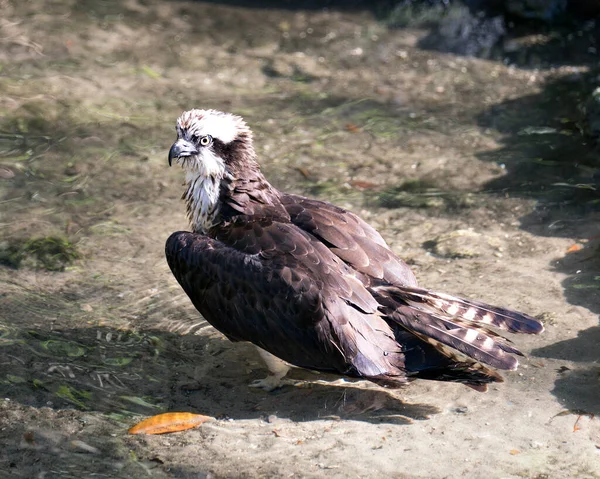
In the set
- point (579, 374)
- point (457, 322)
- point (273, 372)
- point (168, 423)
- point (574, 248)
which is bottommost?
point (168, 423)

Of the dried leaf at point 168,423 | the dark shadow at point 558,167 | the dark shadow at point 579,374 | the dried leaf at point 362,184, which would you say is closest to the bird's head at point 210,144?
the dried leaf at point 168,423

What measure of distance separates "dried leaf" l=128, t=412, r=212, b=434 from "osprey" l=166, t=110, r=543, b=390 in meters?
0.53

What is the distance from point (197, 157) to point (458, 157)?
10.1ft

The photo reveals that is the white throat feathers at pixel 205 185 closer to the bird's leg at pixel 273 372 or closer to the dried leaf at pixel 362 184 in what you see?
the bird's leg at pixel 273 372

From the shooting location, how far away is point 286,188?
7.13m

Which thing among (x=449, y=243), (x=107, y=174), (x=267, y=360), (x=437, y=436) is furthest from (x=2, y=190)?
(x=437, y=436)

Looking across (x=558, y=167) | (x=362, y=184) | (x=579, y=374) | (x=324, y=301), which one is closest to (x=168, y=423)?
(x=324, y=301)

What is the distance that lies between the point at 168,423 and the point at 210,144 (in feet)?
5.79

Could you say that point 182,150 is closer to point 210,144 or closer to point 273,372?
point 210,144

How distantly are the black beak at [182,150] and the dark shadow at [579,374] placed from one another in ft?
7.94

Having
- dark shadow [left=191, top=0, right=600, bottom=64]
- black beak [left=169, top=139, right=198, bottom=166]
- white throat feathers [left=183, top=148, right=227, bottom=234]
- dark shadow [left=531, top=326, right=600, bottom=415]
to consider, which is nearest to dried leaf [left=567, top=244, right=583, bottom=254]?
dark shadow [left=531, top=326, right=600, bottom=415]

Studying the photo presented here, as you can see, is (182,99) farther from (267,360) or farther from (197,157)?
(267,360)

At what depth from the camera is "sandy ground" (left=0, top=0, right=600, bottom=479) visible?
4.41 metres

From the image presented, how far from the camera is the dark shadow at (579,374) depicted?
4.71 metres
